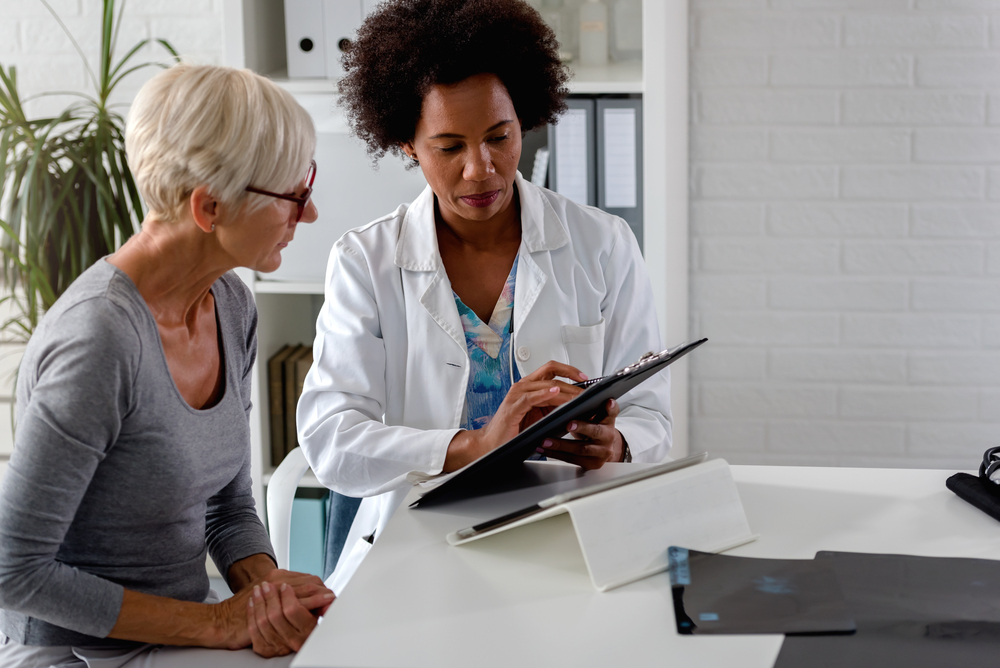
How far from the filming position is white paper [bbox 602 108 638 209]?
2.12m

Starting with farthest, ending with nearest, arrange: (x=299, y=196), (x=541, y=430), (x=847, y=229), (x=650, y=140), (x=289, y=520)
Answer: (x=847, y=229) < (x=650, y=140) < (x=289, y=520) < (x=299, y=196) < (x=541, y=430)

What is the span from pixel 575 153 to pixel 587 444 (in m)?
0.99

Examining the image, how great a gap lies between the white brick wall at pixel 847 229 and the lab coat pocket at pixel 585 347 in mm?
958

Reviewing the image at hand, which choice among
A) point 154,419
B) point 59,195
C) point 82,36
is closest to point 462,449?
point 154,419

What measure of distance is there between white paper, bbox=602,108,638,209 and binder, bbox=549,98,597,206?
0.10 ft

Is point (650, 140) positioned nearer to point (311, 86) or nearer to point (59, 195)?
point (311, 86)

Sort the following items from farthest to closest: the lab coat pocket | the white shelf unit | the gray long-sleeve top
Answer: the white shelf unit < the lab coat pocket < the gray long-sleeve top

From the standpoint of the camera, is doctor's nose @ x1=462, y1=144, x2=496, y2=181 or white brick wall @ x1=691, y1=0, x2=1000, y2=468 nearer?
doctor's nose @ x1=462, y1=144, x2=496, y2=181

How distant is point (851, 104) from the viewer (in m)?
2.41

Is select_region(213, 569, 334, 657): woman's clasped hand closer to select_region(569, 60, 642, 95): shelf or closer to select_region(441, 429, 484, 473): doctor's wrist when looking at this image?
select_region(441, 429, 484, 473): doctor's wrist

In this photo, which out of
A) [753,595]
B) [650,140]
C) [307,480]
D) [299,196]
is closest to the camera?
[753,595]

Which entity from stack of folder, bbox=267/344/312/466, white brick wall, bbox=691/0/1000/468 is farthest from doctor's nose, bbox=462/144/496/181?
white brick wall, bbox=691/0/1000/468

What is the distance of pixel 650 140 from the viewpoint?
2076 millimetres

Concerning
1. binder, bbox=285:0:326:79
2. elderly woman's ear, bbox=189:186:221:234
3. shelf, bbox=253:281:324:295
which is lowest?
shelf, bbox=253:281:324:295
